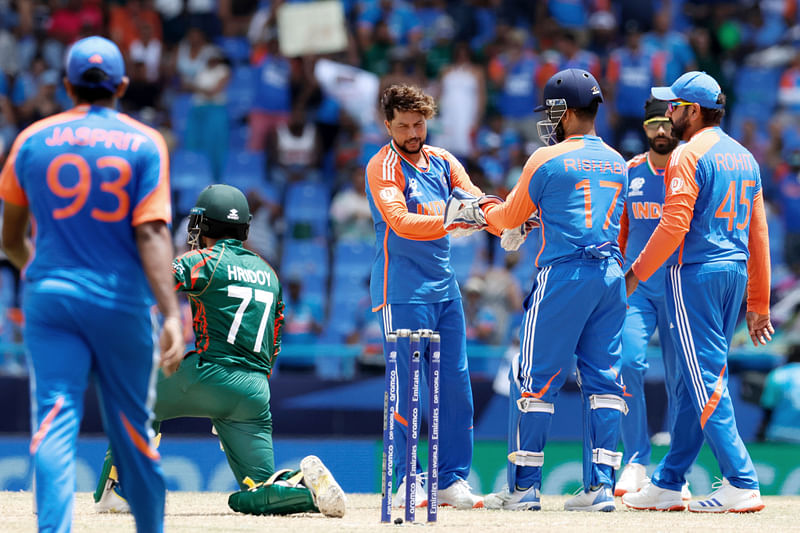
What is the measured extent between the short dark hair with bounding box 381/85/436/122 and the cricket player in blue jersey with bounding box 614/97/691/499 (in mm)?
1966

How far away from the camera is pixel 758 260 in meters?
7.70

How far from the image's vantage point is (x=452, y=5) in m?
19.4

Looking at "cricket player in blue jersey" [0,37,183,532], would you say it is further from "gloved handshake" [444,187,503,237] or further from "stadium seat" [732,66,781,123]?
"stadium seat" [732,66,781,123]

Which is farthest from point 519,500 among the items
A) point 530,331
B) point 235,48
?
point 235,48

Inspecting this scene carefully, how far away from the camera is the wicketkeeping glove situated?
293 inches

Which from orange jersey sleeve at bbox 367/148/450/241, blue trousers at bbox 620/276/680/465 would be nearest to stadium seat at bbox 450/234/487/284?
blue trousers at bbox 620/276/680/465

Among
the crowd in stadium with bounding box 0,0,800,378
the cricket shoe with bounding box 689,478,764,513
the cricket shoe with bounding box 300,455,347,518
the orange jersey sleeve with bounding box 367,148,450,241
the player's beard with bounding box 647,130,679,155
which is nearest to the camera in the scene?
the cricket shoe with bounding box 300,455,347,518

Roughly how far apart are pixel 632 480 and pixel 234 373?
331cm

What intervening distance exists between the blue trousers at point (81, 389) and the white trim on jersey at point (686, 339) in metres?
3.51

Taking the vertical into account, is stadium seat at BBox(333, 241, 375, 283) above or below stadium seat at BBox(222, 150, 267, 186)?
below

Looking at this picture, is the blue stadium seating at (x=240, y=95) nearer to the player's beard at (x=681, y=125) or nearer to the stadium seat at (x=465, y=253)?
the stadium seat at (x=465, y=253)

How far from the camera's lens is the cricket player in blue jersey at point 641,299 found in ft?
28.5

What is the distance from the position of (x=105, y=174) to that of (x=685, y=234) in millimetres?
3845

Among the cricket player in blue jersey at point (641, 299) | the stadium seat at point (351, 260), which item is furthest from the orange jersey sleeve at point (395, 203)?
the stadium seat at point (351, 260)
